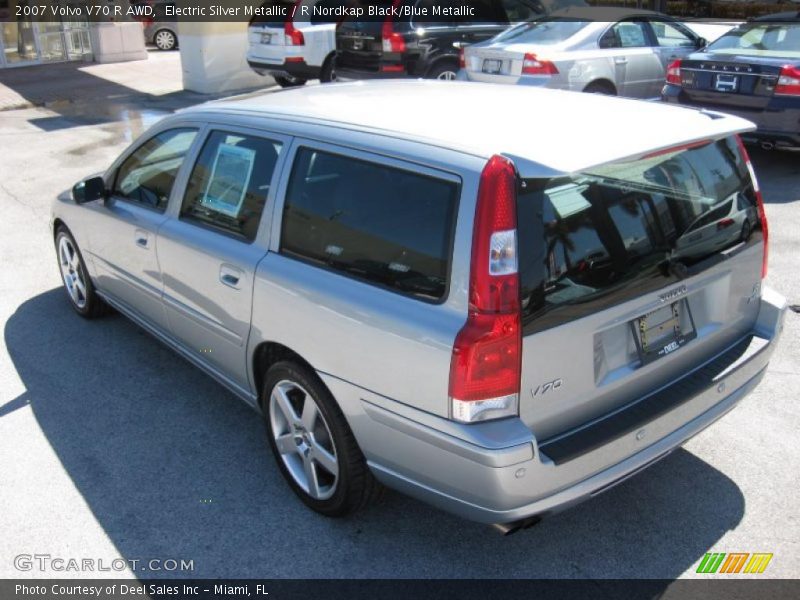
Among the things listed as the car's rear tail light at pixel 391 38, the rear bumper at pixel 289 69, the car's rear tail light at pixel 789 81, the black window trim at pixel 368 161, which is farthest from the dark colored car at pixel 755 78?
the rear bumper at pixel 289 69

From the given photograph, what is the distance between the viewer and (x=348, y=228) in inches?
121

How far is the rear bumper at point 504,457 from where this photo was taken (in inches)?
102

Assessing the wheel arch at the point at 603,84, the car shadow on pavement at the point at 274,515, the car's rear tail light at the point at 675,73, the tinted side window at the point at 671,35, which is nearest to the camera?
the car shadow on pavement at the point at 274,515

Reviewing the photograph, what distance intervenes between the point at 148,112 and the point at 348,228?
36.9ft

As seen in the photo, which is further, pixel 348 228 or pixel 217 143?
pixel 217 143

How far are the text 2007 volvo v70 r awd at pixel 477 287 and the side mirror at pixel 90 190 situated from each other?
113 cm

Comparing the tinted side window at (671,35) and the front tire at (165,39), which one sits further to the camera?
the front tire at (165,39)

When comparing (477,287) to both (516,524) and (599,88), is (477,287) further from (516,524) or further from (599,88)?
(599,88)

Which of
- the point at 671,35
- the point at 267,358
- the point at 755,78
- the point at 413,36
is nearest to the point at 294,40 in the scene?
the point at 413,36

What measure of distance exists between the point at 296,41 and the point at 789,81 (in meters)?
8.24

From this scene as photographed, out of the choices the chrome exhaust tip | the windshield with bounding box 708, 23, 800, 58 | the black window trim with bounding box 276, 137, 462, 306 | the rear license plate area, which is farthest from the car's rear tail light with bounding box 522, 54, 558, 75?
the chrome exhaust tip

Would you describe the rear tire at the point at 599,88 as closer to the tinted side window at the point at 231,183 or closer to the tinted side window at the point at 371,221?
the tinted side window at the point at 231,183

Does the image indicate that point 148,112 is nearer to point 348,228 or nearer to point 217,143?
point 217,143

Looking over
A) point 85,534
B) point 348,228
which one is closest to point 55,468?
point 85,534
